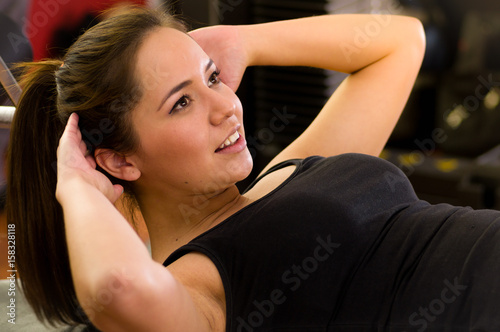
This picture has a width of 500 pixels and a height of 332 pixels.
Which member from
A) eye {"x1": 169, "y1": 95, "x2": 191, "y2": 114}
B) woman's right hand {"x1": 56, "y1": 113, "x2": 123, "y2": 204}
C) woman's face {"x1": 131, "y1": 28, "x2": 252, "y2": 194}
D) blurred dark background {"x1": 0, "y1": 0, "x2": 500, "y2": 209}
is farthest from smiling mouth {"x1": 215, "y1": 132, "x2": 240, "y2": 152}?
blurred dark background {"x1": 0, "y1": 0, "x2": 500, "y2": 209}

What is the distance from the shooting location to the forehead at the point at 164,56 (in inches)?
49.6

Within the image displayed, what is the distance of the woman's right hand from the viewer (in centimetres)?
109

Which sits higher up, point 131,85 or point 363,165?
point 131,85

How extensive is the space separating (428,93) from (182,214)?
212 centimetres

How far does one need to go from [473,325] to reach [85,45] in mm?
936

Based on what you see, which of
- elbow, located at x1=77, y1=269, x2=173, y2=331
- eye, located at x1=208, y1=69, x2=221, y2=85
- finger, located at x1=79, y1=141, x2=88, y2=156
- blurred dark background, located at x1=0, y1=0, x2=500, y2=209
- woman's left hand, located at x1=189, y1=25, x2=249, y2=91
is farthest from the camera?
blurred dark background, located at x1=0, y1=0, x2=500, y2=209

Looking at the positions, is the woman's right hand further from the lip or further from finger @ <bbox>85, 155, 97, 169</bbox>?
the lip

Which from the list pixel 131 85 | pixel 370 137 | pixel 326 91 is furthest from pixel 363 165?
pixel 326 91

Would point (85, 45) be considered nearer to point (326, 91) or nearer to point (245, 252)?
point (245, 252)

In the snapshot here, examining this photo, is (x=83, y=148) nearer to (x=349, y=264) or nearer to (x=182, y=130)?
(x=182, y=130)

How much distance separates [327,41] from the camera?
174 centimetres

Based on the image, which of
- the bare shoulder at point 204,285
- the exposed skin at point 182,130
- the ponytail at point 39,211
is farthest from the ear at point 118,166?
the bare shoulder at point 204,285

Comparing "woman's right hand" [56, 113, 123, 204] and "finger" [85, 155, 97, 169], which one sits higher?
"woman's right hand" [56, 113, 123, 204]

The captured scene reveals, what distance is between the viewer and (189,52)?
130 cm
